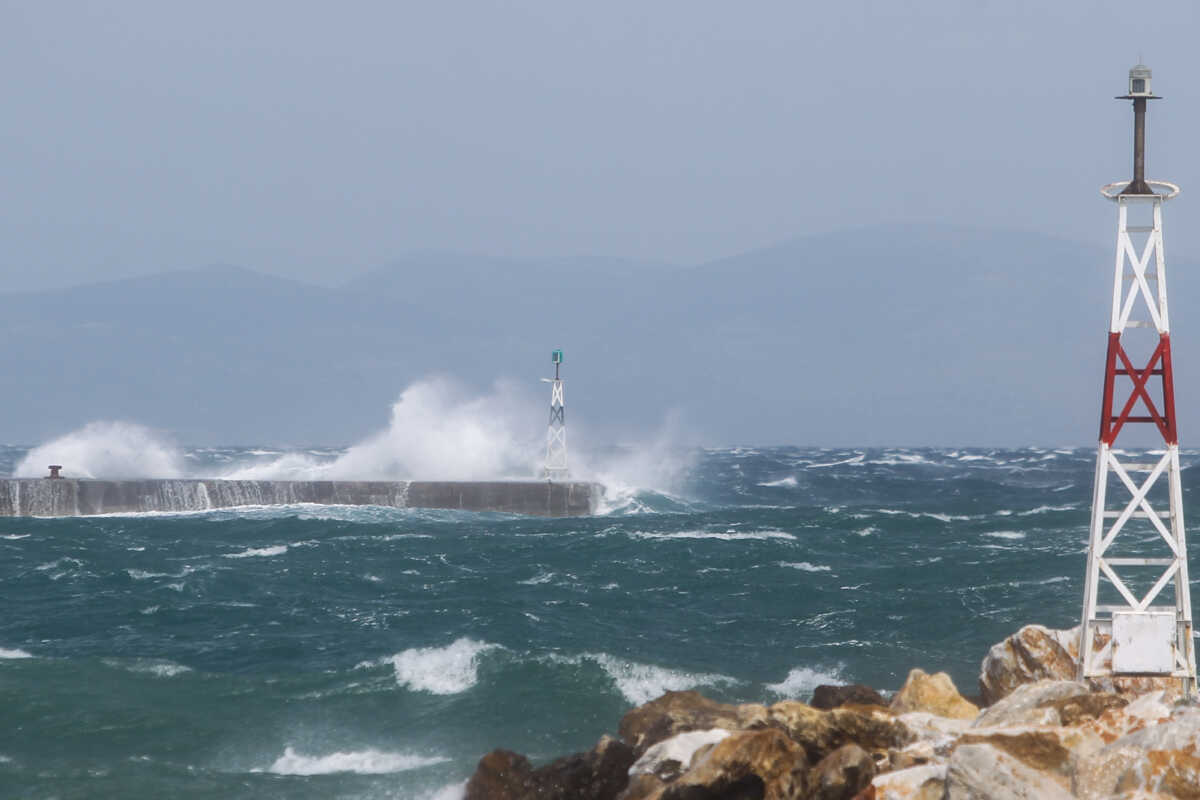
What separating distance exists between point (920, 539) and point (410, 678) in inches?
744

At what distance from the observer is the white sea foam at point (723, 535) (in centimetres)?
3478

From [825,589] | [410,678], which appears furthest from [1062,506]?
[410,678]

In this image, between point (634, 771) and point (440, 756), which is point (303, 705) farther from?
point (634, 771)

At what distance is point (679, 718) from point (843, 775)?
3.46 metres

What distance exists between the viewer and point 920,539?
3422cm

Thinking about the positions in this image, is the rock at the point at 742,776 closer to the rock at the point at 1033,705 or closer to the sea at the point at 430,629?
the rock at the point at 1033,705

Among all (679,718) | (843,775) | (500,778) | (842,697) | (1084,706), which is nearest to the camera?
(843,775)

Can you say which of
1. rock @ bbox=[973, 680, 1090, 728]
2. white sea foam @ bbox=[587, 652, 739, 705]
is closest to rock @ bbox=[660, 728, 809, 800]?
rock @ bbox=[973, 680, 1090, 728]

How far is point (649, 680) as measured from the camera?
18781 millimetres

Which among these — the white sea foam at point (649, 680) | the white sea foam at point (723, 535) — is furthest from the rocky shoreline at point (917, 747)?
the white sea foam at point (723, 535)

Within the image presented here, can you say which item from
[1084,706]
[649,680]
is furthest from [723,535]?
[1084,706]

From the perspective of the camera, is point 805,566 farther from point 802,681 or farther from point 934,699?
point 934,699

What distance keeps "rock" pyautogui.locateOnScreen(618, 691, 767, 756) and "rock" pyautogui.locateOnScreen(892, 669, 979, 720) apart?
1802 mm

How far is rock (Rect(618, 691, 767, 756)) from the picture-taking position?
13617 mm
